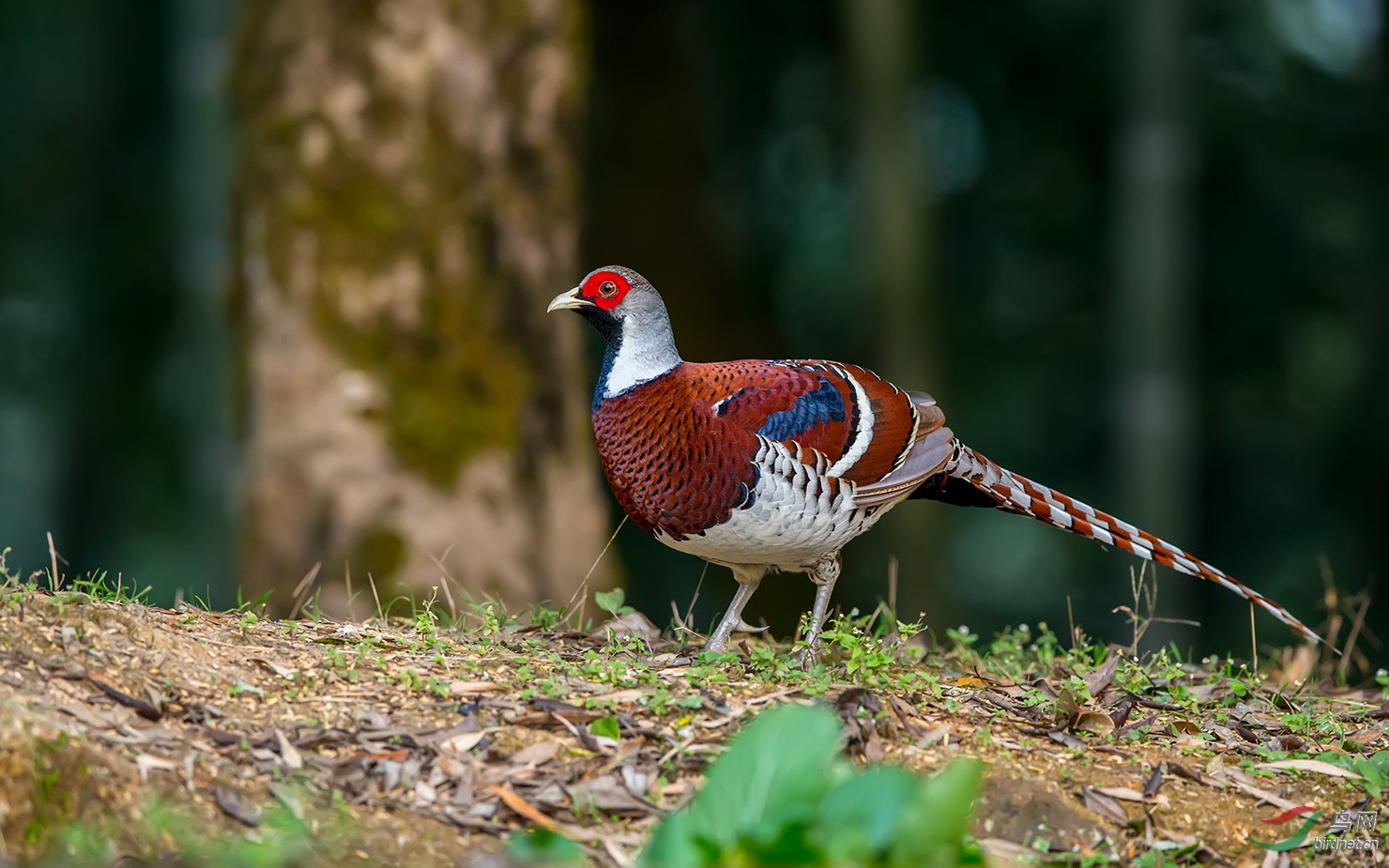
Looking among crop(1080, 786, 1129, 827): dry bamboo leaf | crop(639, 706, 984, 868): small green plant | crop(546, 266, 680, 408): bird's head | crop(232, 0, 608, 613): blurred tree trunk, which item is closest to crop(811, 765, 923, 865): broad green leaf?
crop(639, 706, 984, 868): small green plant

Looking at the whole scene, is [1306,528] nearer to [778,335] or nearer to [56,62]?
[778,335]

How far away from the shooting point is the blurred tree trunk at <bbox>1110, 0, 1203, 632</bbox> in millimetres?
9398

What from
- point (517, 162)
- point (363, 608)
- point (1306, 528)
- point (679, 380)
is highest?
point (517, 162)

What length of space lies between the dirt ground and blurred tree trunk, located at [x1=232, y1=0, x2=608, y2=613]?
1.91 meters

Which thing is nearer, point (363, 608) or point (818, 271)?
point (363, 608)

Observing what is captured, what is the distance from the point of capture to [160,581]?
18.4m

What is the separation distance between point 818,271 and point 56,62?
8.64 meters

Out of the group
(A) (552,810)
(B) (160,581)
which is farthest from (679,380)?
(B) (160,581)

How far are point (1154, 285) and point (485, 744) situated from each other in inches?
288

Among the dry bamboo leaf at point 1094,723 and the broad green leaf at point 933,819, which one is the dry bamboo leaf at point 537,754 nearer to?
the broad green leaf at point 933,819

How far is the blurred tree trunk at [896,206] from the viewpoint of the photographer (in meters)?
9.77

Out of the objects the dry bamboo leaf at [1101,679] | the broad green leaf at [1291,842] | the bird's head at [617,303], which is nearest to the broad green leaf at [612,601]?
the bird's head at [617,303]

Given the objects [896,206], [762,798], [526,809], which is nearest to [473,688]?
[526,809]

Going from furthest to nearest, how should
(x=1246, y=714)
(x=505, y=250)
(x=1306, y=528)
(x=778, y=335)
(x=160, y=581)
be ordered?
(x=160, y=581), (x=1306, y=528), (x=778, y=335), (x=505, y=250), (x=1246, y=714)
